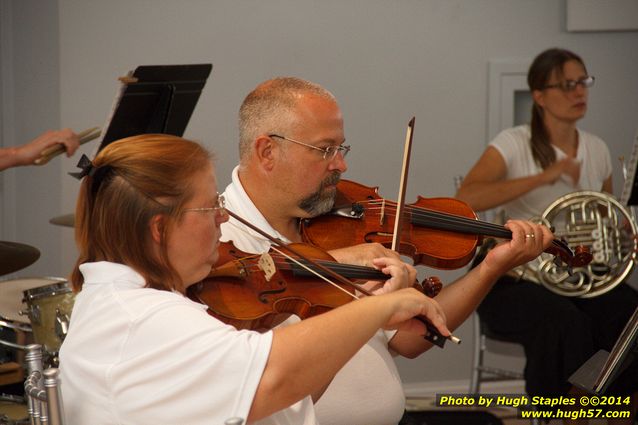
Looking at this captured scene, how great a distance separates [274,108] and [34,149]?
46.0 inches

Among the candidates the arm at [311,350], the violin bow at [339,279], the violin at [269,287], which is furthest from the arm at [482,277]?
the arm at [311,350]

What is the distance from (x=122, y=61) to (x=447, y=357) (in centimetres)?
210

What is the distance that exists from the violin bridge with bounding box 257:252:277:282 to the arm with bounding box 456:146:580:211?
6.16 ft

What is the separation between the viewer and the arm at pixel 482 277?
7.46ft

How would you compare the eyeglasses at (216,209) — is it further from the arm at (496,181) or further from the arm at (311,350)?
the arm at (496,181)

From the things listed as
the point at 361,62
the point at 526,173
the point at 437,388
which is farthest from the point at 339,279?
the point at 437,388

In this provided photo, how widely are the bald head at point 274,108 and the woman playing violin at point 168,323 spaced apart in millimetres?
764

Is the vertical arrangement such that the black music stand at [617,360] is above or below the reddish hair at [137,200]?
below

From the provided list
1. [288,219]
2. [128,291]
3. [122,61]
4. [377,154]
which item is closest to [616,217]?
[377,154]

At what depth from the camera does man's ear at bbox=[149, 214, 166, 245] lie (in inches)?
58.3

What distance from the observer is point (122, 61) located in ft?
12.8

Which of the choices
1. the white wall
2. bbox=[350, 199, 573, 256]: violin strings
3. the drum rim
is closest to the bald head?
bbox=[350, 199, 573, 256]: violin strings

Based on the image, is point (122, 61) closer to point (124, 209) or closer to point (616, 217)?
point (616, 217)

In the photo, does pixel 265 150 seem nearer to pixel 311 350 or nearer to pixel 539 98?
pixel 311 350
